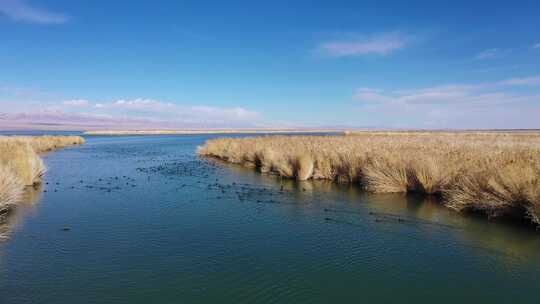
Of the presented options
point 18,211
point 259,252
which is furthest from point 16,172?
point 259,252

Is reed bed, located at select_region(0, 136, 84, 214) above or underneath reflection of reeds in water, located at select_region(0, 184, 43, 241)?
above

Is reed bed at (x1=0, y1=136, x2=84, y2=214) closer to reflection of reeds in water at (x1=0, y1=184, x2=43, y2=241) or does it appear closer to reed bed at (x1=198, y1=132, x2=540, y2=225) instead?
reflection of reeds in water at (x1=0, y1=184, x2=43, y2=241)

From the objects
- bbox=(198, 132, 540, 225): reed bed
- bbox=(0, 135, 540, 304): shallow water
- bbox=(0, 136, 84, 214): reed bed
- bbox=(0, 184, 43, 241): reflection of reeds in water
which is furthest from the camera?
bbox=(0, 136, 84, 214): reed bed

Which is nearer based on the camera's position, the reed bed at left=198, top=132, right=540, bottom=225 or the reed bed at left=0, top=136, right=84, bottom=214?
the reed bed at left=198, top=132, right=540, bottom=225

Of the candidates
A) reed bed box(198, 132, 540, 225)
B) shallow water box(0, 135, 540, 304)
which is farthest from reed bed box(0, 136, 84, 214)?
reed bed box(198, 132, 540, 225)

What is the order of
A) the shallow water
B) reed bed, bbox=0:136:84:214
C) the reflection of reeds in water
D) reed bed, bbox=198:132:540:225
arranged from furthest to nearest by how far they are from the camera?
reed bed, bbox=0:136:84:214, reed bed, bbox=198:132:540:225, the reflection of reeds in water, the shallow water

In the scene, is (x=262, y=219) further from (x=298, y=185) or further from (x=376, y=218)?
(x=298, y=185)

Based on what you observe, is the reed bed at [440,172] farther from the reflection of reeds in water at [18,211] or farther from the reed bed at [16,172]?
the reed bed at [16,172]

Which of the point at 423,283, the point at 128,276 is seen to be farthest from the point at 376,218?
the point at 128,276
